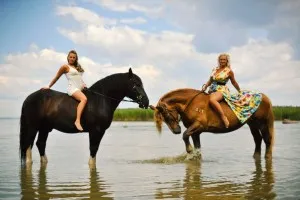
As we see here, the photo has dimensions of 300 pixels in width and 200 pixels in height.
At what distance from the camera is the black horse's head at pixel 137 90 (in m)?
8.39

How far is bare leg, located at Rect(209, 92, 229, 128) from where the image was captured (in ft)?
30.0

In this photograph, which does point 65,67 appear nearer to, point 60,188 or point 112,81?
point 112,81

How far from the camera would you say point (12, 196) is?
573 cm

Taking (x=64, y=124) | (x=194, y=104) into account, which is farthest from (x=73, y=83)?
(x=194, y=104)

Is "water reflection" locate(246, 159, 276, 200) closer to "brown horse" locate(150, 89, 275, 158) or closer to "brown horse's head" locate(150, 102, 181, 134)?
"brown horse" locate(150, 89, 275, 158)

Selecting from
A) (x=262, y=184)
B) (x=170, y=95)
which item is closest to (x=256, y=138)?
(x=170, y=95)

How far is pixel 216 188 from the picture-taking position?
20.2 ft

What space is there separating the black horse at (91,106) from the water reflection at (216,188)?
1976mm

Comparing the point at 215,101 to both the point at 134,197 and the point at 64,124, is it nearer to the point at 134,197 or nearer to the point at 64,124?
the point at 64,124

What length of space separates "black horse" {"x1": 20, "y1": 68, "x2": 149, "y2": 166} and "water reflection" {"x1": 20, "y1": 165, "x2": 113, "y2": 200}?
1.18 metres

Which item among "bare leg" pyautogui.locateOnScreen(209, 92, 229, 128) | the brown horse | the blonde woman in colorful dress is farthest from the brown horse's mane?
"bare leg" pyautogui.locateOnScreen(209, 92, 229, 128)

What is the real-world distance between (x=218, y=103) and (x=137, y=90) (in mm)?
1936

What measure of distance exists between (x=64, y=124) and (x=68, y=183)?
195 centimetres

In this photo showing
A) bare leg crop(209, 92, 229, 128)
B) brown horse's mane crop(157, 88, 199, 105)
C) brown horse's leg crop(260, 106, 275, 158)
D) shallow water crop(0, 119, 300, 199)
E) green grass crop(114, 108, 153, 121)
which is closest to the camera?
shallow water crop(0, 119, 300, 199)
